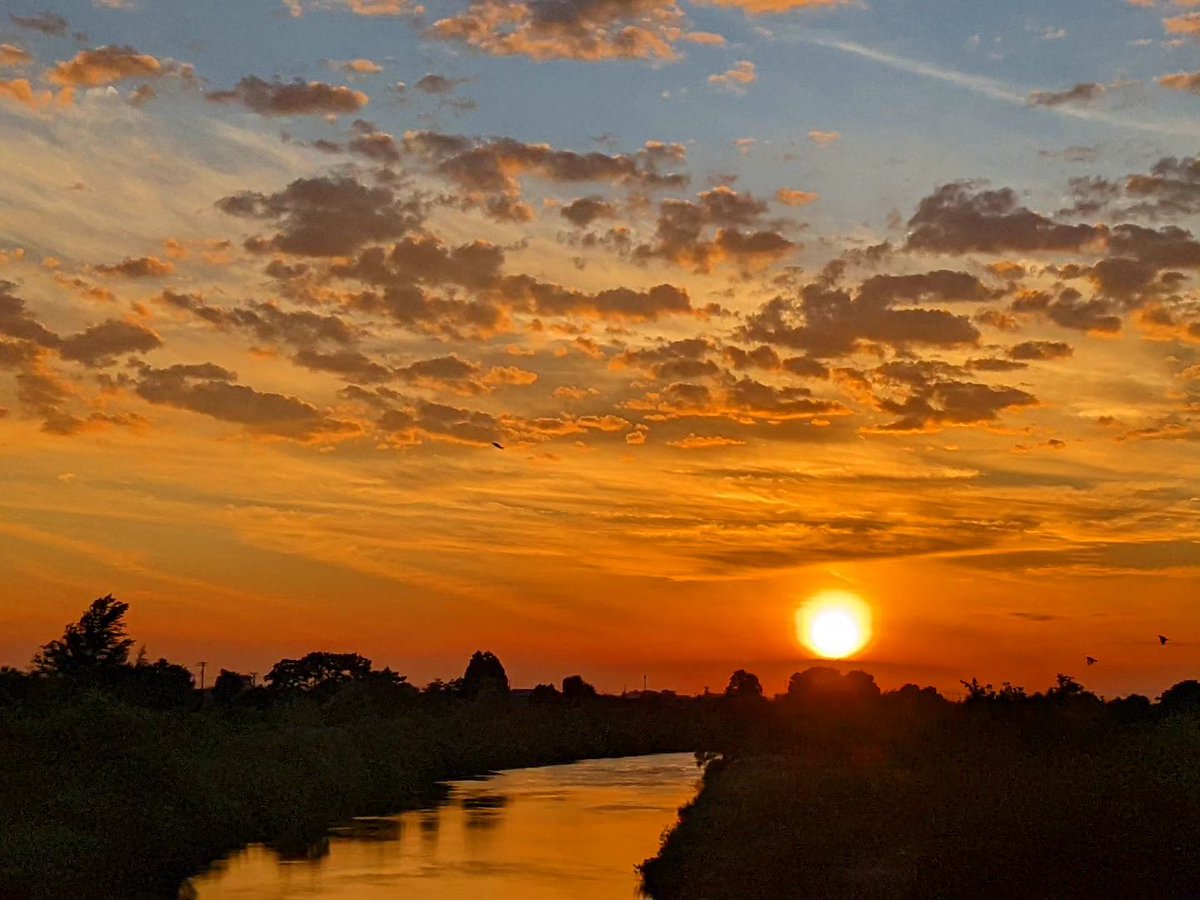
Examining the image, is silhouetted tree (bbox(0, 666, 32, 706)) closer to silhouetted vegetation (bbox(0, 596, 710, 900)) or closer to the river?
→ silhouetted vegetation (bbox(0, 596, 710, 900))

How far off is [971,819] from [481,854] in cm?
2491

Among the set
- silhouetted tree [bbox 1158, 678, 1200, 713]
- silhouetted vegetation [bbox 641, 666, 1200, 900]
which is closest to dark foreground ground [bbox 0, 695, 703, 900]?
silhouetted vegetation [bbox 641, 666, 1200, 900]

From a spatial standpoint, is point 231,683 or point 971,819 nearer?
point 971,819

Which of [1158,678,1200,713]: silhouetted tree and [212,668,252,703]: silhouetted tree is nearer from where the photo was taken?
[1158,678,1200,713]: silhouetted tree

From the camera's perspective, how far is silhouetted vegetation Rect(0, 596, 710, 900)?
39.5 metres

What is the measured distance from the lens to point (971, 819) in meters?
35.1

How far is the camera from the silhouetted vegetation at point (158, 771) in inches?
1555

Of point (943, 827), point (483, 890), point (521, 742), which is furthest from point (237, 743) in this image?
point (521, 742)

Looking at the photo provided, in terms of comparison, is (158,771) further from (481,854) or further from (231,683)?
(231,683)

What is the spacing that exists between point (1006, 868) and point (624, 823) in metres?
42.2

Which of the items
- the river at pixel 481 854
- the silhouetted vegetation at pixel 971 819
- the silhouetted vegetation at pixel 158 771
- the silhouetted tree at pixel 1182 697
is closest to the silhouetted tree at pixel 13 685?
the silhouetted vegetation at pixel 158 771

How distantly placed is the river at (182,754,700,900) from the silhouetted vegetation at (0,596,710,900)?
1899 mm

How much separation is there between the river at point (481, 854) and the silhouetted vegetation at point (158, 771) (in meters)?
1.90

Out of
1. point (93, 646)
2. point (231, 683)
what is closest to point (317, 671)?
point (231, 683)
